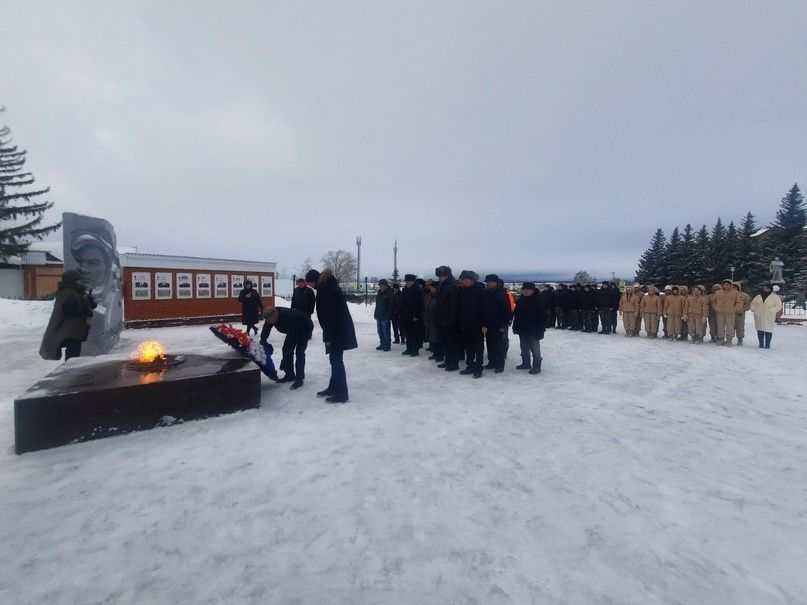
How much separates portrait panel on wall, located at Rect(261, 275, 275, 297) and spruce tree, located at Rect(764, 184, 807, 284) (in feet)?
155

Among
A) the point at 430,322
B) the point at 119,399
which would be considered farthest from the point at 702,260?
the point at 119,399

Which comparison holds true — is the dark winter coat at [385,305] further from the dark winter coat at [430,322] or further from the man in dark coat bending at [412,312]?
the dark winter coat at [430,322]

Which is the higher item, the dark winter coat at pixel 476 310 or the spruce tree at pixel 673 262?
the spruce tree at pixel 673 262

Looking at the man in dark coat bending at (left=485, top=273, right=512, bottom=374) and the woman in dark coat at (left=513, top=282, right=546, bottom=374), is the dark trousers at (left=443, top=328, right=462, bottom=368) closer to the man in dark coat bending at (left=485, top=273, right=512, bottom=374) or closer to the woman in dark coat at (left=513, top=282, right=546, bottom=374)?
the man in dark coat bending at (left=485, top=273, right=512, bottom=374)

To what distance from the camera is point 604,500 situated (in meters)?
3.03

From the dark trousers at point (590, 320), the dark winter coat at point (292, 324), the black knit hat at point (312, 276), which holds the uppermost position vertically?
the black knit hat at point (312, 276)

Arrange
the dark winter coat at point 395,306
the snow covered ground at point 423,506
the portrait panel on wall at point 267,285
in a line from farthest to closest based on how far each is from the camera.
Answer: the portrait panel on wall at point 267,285
the dark winter coat at point 395,306
the snow covered ground at point 423,506

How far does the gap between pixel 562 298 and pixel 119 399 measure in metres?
14.3

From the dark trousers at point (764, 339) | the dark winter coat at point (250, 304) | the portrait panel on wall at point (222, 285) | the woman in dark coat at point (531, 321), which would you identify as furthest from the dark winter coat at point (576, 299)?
the portrait panel on wall at point (222, 285)

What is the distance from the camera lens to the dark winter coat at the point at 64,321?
6102 millimetres

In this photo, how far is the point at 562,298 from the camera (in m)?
14.9

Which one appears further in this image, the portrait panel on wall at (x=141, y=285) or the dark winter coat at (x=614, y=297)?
the portrait panel on wall at (x=141, y=285)

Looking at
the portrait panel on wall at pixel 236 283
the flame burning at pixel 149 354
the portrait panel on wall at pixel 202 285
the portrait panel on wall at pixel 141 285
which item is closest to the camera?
the flame burning at pixel 149 354

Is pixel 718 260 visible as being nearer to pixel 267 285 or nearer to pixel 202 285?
pixel 267 285
